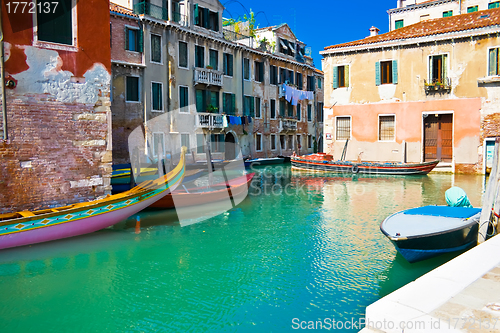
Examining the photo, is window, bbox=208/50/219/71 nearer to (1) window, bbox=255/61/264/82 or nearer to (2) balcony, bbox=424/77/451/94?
(1) window, bbox=255/61/264/82

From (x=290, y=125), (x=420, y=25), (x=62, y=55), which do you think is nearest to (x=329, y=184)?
(x=420, y=25)

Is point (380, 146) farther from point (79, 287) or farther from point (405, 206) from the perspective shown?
point (79, 287)

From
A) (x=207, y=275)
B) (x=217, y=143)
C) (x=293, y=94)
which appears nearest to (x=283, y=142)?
(x=293, y=94)

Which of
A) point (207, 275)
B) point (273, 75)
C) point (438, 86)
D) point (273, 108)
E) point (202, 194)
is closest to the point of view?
point (207, 275)

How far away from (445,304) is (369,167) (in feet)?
46.8

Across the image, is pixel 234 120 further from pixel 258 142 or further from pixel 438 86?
pixel 438 86

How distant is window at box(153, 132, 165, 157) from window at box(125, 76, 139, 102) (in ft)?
6.29

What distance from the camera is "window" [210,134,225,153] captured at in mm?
21906

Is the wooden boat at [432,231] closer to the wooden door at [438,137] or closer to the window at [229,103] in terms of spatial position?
the wooden door at [438,137]

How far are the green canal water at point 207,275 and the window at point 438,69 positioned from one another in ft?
31.6

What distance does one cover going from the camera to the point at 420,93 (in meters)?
16.5

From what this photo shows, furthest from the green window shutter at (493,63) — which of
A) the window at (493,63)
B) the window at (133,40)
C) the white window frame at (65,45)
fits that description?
the white window frame at (65,45)

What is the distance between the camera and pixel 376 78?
17.2 meters

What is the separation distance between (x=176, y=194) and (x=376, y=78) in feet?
37.5
